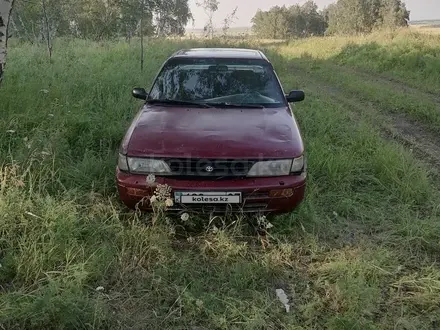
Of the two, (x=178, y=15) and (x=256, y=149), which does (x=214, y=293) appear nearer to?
(x=256, y=149)

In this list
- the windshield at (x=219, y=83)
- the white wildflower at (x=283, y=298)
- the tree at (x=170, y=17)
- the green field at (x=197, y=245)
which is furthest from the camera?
the tree at (x=170, y=17)

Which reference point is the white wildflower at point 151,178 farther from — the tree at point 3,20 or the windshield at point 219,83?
the tree at point 3,20

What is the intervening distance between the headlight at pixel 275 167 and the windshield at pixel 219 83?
3.49ft

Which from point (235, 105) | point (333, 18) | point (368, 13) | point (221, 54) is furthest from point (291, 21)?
point (235, 105)

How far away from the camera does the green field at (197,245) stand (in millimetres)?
2533

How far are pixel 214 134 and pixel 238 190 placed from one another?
21.2 inches

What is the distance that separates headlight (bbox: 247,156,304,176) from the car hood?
5 cm

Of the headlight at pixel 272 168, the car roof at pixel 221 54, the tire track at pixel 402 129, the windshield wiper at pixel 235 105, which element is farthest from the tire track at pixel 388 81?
the headlight at pixel 272 168

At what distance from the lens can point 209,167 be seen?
3131 millimetres

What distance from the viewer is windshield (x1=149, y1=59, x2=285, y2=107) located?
420 centimetres

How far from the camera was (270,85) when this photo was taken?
14.5ft

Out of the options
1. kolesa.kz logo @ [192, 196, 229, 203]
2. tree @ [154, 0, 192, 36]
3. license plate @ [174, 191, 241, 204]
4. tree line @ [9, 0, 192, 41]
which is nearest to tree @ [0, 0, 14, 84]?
license plate @ [174, 191, 241, 204]

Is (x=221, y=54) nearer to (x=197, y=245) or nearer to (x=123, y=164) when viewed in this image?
(x=123, y=164)

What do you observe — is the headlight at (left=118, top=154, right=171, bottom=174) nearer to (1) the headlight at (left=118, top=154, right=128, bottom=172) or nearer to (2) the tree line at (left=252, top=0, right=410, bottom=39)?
(1) the headlight at (left=118, top=154, right=128, bottom=172)
